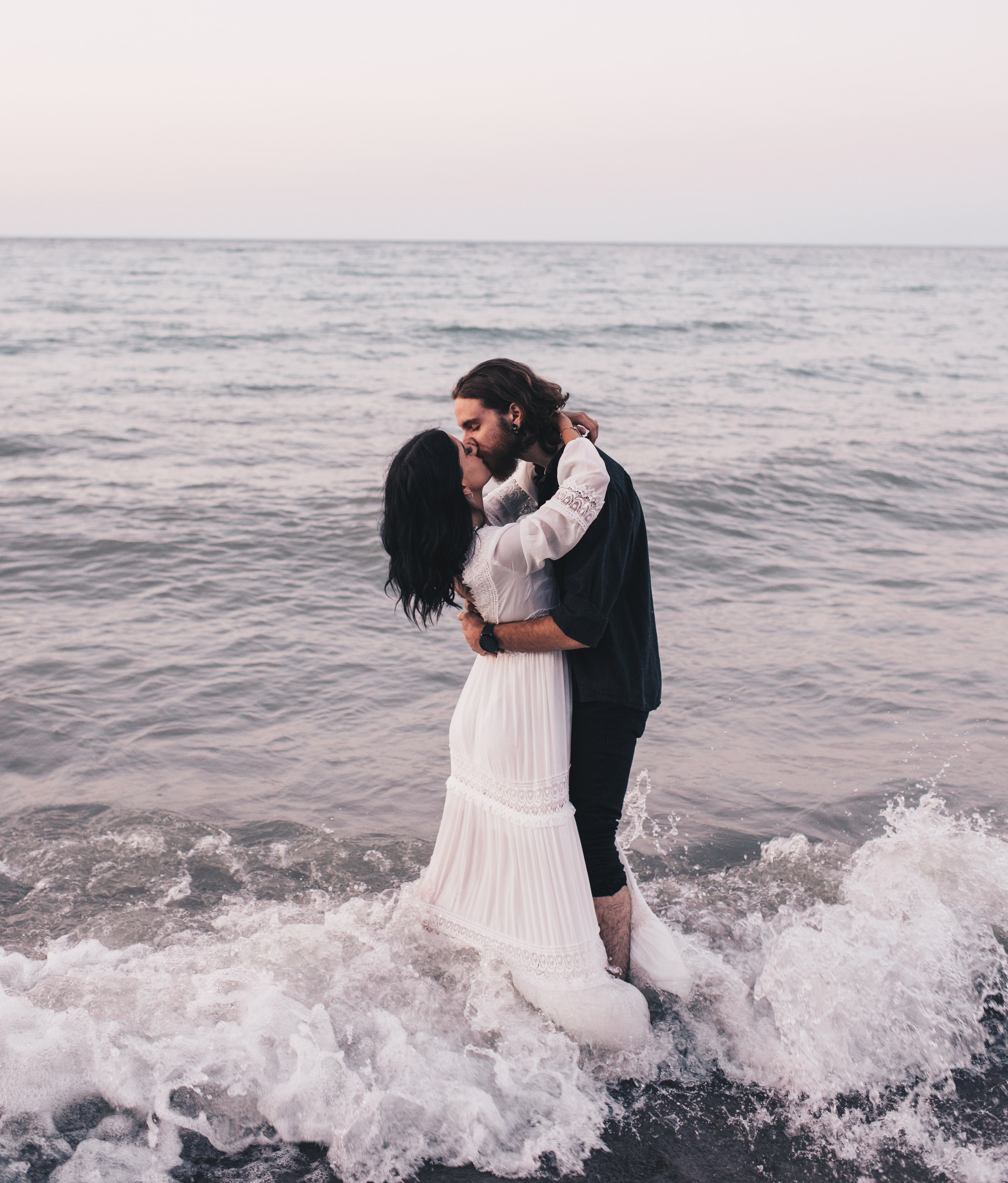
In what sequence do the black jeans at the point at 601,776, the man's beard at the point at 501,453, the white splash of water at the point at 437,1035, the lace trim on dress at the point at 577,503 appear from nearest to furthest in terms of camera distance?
the lace trim on dress at the point at 577,503 → the white splash of water at the point at 437,1035 → the man's beard at the point at 501,453 → the black jeans at the point at 601,776

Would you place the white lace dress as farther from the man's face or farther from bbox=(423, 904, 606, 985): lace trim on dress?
the man's face

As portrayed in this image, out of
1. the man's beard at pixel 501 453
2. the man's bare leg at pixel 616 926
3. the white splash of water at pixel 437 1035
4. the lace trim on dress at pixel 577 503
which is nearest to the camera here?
the lace trim on dress at pixel 577 503

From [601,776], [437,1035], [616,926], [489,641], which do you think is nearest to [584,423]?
[489,641]

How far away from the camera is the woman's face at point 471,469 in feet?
8.30

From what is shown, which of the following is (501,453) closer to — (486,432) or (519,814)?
(486,432)

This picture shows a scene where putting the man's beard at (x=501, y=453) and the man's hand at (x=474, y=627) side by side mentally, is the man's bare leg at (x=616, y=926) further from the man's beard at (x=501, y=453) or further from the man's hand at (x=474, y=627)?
the man's beard at (x=501, y=453)

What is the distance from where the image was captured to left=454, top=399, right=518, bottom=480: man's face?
8.52 ft

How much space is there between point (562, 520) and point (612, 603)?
28 cm

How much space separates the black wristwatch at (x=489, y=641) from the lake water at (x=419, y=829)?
1.14m

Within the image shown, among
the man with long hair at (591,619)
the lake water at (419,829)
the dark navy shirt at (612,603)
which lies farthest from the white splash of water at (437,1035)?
the dark navy shirt at (612,603)

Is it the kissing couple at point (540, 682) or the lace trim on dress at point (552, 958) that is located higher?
the kissing couple at point (540, 682)

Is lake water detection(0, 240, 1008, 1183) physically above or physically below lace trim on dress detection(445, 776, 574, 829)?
below

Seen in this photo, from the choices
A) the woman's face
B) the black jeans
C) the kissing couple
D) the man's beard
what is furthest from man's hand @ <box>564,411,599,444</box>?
the black jeans

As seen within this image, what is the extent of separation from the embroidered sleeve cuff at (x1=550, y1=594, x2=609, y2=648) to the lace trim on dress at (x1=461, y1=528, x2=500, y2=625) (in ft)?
0.65
